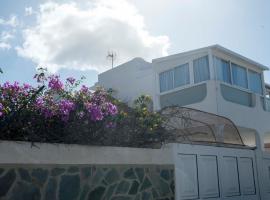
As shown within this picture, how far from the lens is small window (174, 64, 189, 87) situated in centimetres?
1892

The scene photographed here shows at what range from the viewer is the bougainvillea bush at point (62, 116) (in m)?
6.34

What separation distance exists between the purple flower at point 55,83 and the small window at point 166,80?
12567 mm

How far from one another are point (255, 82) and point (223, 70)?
11.8ft

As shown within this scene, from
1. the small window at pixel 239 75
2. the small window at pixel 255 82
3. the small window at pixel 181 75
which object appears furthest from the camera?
the small window at pixel 255 82

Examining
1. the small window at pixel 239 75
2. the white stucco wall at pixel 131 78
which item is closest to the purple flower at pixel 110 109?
the small window at pixel 239 75

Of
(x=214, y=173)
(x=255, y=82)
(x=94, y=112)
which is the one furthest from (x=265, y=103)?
(x=94, y=112)

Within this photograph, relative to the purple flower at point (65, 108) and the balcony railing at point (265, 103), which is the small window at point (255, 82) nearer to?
the balcony railing at point (265, 103)

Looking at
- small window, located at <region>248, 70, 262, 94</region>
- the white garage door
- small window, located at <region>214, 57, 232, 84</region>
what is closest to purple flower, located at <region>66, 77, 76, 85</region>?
the white garage door

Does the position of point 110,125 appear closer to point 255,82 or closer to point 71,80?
point 71,80

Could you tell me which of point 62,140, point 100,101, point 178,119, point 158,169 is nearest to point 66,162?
point 62,140

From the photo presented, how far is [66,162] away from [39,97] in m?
1.31

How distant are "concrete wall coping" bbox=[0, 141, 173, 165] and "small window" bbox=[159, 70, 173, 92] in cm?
1119

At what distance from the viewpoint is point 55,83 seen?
7316 mm

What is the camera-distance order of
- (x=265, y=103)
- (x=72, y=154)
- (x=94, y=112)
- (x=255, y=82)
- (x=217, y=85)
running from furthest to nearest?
(x=265, y=103) → (x=255, y=82) → (x=217, y=85) → (x=94, y=112) → (x=72, y=154)
